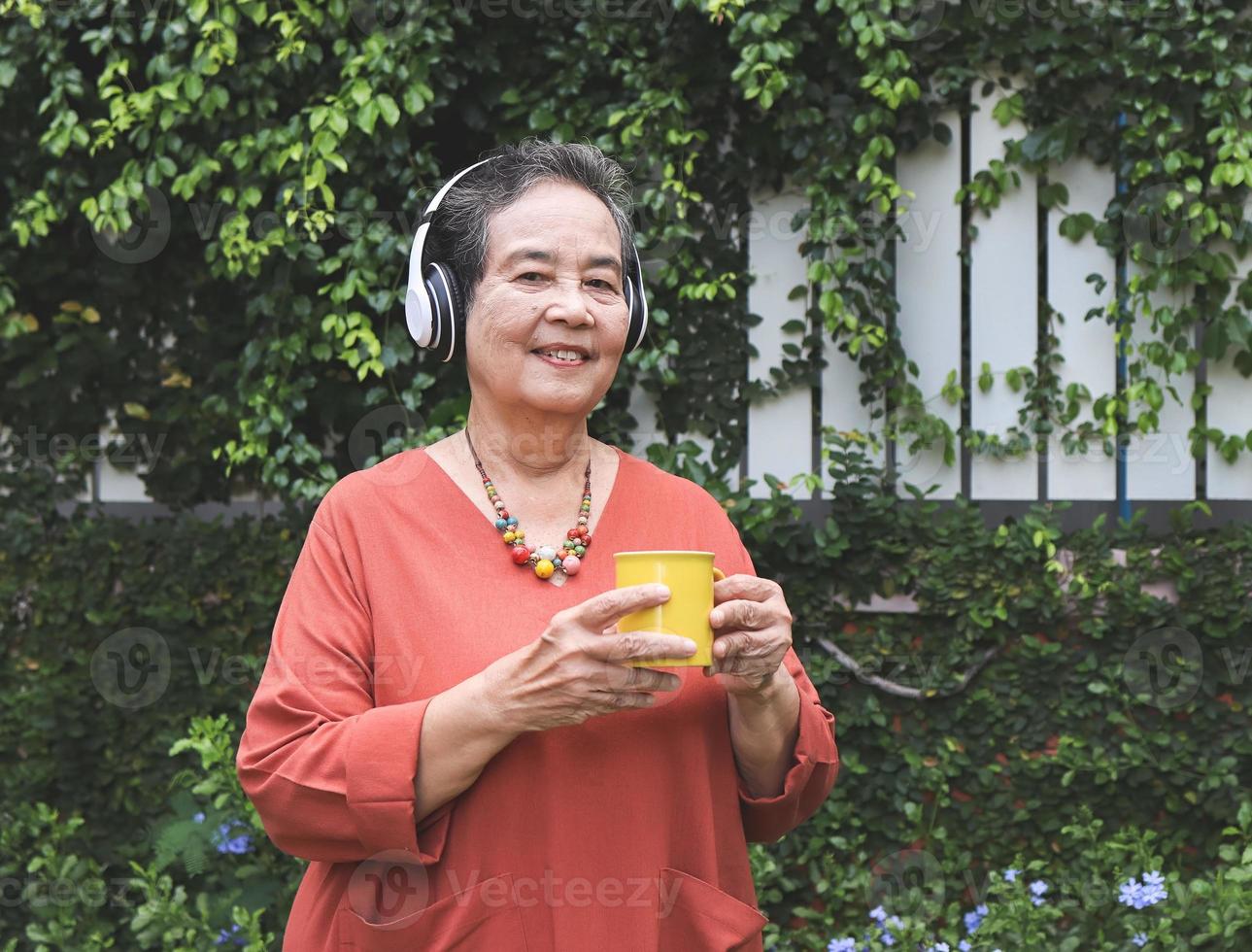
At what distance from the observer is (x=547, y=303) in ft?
5.45

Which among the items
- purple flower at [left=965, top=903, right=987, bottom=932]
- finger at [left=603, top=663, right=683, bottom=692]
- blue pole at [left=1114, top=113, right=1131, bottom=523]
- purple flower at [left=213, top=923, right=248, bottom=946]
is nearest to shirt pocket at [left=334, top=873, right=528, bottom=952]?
finger at [left=603, top=663, right=683, bottom=692]

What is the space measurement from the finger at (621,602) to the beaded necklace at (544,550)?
0.31m

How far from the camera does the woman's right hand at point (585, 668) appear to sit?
1.35 m

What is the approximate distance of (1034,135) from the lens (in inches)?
132

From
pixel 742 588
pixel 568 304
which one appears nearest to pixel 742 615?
pixel 742 588

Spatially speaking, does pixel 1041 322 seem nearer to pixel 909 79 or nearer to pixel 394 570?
pixel 909 79

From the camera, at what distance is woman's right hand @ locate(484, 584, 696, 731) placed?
1.35 m

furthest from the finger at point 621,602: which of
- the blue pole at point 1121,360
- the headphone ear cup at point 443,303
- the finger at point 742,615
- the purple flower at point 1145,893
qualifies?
the blue pole at point 1121,360

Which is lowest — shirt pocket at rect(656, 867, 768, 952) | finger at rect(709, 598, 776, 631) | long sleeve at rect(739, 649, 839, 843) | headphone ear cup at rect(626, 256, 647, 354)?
shirt pocket at rect(656, 867, 768, 952)

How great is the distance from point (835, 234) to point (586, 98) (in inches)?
35.3

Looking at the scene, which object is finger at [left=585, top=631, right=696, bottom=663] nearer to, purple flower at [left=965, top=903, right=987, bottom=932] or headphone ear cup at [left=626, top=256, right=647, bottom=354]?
headphone ear cup at [left=626, top=256, right=647, bottom=354]

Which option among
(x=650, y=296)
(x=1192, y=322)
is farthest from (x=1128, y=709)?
(x=650, y=296)

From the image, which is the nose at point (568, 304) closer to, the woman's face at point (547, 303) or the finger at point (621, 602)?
the woman's face at point (547, 303)

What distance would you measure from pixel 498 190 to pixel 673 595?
74 cm
